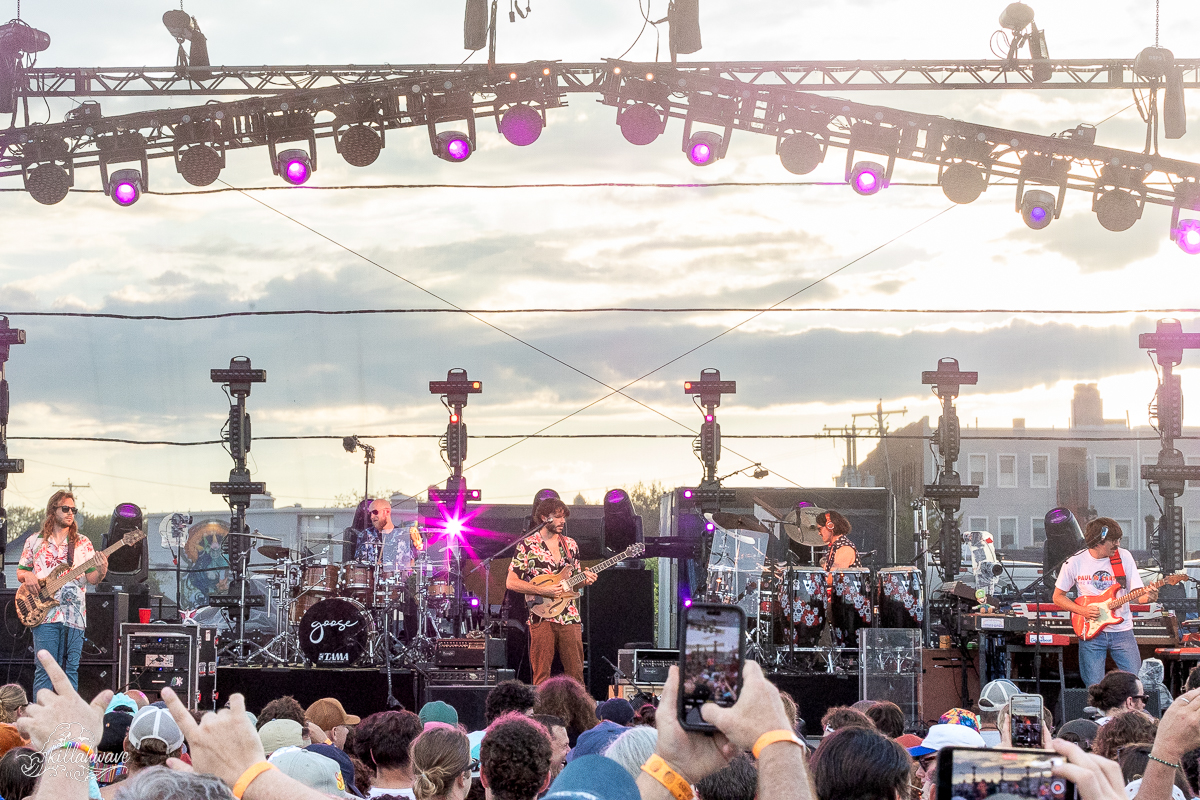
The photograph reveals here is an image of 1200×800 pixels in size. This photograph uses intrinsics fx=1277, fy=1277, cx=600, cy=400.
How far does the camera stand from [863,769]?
9.43 ft

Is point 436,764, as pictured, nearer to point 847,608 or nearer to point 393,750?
point 393,750

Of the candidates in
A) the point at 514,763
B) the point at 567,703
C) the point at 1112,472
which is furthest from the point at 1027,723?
the point at 1112,472

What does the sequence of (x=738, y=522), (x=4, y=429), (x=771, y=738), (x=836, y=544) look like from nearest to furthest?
(x=771, y=738) < (x=836, y=544) < (x=738, y=522) < (x=4, y=429)

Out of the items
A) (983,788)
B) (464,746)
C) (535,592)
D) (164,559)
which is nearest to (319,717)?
(464,746)

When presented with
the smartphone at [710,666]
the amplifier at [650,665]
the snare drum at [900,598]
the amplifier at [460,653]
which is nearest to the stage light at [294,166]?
the amplifier at [460,653]

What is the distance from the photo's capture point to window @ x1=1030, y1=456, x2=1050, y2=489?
56.2 m

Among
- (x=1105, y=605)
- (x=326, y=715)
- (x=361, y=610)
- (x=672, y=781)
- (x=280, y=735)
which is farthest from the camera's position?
(x=361, y=610)

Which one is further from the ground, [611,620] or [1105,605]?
[1105,605]

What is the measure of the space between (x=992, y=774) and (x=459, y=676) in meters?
11.1

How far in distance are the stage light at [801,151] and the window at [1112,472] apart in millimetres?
48061

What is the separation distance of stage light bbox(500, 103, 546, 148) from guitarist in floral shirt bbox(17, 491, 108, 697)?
514 centimetres

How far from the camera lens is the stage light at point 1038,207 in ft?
41.5

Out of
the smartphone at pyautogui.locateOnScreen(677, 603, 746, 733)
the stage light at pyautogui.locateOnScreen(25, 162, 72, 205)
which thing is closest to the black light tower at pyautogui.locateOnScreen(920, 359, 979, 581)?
the stage light at pyautogui.locateOnScreen(25, 162, 72, 205)

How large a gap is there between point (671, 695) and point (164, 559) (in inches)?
1704
